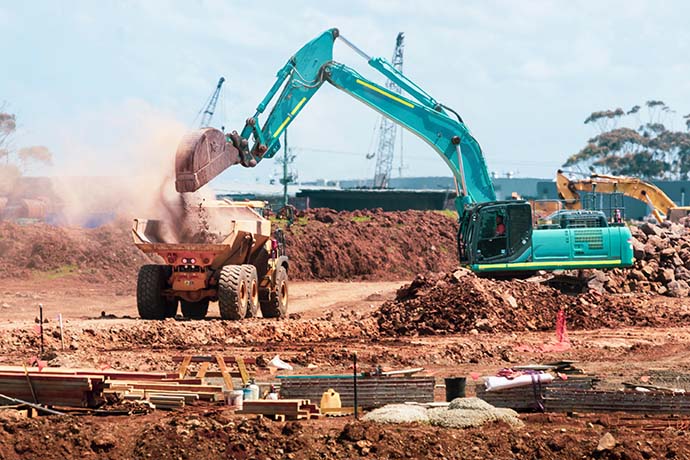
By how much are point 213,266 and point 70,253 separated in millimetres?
16614

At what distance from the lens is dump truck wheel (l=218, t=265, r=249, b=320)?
70.0 ft

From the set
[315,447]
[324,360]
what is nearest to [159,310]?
[324,360]

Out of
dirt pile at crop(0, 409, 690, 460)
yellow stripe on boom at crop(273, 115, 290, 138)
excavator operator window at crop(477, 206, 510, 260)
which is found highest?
yellow stripe on boom at crop(273, 115, 290, 138)

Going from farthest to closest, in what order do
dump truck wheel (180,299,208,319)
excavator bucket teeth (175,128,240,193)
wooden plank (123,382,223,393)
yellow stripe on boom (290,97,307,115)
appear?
yellow stripe on boom (290,97,307,115) → dump truck wheel (180,299,208,319) → excavator bucket teeth (175,128,240,193) → wooden plank (123,382,223,393)

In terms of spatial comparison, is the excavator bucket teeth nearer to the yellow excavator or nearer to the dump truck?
the dump truck

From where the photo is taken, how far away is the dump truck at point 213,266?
70.9 ft

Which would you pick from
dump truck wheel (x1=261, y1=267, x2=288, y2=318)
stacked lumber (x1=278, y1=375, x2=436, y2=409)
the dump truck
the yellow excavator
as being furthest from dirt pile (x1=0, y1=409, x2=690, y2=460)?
the yellow excavator

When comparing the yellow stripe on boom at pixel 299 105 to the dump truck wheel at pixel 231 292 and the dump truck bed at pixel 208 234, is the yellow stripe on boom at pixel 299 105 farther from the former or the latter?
the dump truck wheel at pixel 231 292

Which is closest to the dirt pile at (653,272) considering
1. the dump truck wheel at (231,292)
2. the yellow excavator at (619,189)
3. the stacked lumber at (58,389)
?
the yellow excavator at (619,189)

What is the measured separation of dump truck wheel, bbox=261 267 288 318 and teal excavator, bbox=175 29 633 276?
2.61 meters

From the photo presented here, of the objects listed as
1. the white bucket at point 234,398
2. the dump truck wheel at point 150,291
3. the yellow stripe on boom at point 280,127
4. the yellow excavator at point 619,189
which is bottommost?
the white bucket at point 234,398

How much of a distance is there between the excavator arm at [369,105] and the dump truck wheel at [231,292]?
2.29m

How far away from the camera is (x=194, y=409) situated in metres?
12.6

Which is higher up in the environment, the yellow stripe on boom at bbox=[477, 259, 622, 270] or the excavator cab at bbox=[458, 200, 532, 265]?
the excavator cab at bbox=[458, 200, 532, 265]
